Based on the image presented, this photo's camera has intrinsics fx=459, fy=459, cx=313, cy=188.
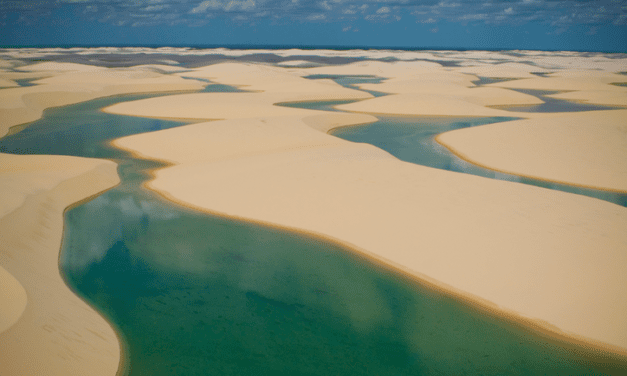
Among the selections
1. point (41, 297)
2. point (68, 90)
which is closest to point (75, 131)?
point (68, 90)

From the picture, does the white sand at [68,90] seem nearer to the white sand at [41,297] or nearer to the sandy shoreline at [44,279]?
the sandy shoreline at [44,279]

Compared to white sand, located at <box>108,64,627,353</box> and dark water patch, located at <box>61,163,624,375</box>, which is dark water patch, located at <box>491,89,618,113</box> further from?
dark water patch, located at <box>61,163,624,375</box>

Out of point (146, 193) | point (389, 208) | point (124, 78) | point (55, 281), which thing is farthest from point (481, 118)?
point (124, 78)

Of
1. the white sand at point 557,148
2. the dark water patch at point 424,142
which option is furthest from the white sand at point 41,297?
the white sand at point 557,148

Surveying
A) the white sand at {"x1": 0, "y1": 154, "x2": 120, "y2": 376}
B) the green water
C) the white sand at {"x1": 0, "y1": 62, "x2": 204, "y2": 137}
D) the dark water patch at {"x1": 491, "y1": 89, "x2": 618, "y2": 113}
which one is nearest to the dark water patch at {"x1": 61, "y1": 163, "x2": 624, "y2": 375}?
the green water

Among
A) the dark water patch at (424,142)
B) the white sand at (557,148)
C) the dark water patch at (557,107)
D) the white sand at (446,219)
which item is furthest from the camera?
the dark water patch at (557,107)

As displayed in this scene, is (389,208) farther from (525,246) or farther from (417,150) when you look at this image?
(417,150)
